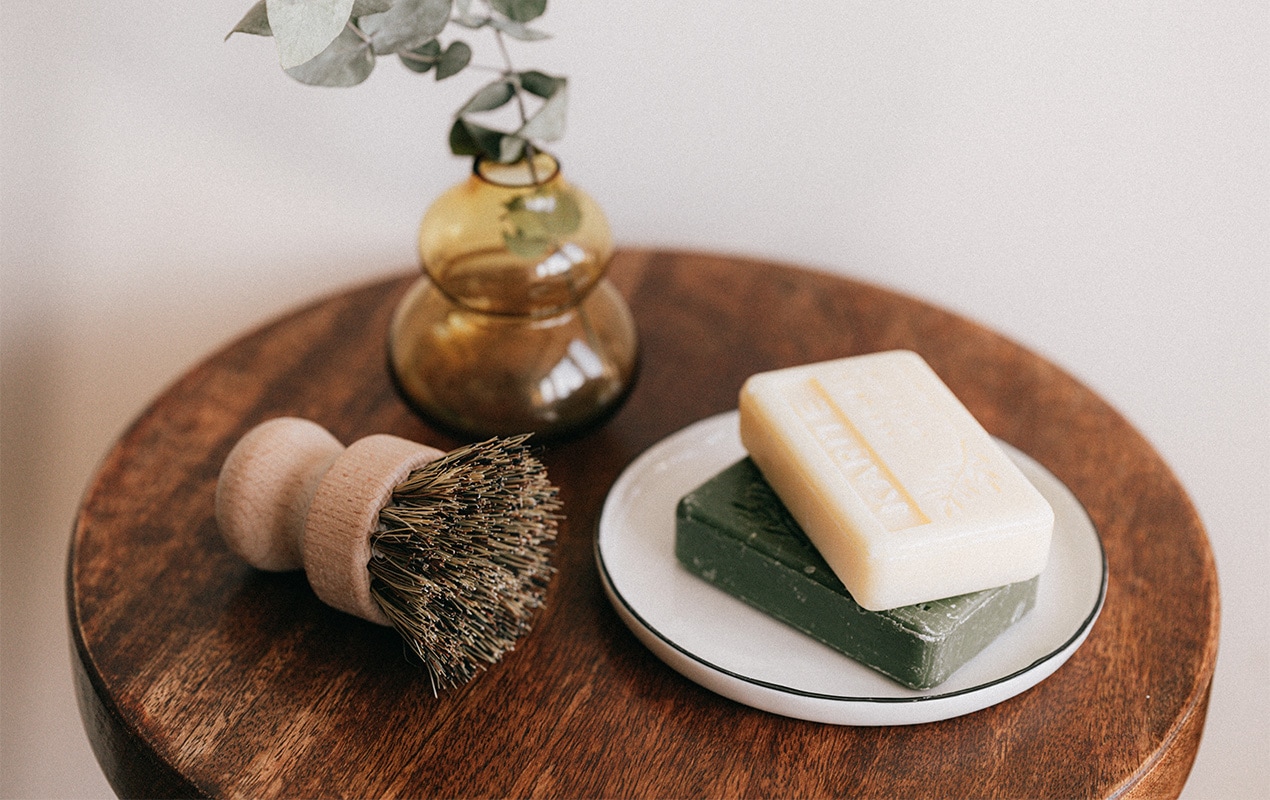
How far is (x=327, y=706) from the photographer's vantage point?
1.86 feet

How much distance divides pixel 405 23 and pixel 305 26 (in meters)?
0.09

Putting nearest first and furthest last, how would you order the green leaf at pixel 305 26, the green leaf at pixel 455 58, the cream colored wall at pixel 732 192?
the green leaf at pixel 305 26, the green leaf at pixel 455 58, the cream colored wall at pixel 732 192

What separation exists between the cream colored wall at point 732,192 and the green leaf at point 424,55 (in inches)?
13.1

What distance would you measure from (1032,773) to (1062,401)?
0.36 meters

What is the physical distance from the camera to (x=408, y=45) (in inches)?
24.2

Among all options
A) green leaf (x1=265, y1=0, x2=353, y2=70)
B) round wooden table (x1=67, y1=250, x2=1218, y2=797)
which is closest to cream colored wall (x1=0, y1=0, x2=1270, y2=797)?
round wooden table (x1=67, y1=250, x2=1218, y2=797)

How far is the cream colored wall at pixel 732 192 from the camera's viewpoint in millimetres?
920

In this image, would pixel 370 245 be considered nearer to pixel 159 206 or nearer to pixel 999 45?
pixel 159 206

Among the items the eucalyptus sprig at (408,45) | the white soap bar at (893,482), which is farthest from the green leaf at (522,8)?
the white soap bar at (893,482)

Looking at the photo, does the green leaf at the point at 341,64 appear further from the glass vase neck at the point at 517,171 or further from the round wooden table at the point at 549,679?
the round wooden table at the point at 549,679

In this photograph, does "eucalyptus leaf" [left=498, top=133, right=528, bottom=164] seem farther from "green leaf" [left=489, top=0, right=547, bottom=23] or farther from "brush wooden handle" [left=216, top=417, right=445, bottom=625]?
"brush wooden handle" [left=216, top=417, right=445, bottom=625]

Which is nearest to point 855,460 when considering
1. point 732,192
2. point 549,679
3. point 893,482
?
point 893,482

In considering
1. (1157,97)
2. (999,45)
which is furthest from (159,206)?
(1157,97)

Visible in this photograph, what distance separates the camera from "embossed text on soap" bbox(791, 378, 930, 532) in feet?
1.81
